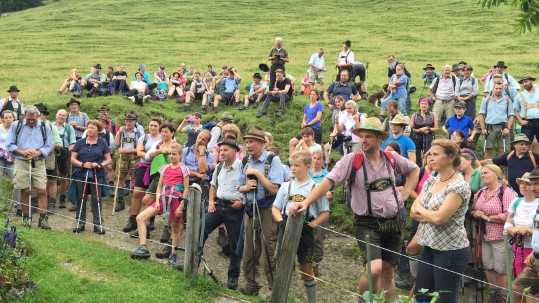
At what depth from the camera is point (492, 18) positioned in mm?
56781

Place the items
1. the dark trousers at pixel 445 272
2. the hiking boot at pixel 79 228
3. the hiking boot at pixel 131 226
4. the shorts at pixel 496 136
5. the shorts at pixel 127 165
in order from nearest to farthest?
the dark trousers at pixel 445 272
the hiking boot at pixel 79 228
the hiking boot at pixel 131 226
the shorts at pixel 127 165
the shorts at pixel 496 136

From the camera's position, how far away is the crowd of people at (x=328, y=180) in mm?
7168

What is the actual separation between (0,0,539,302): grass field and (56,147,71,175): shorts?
14.1ft

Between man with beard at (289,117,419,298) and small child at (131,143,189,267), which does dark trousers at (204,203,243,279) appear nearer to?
small child at (131,143,189,267)

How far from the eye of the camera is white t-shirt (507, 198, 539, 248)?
899cm

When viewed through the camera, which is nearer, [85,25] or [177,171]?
[177,171]

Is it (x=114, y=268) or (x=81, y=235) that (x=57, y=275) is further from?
(x=81, y=235)

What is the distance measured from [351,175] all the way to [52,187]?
938 cm

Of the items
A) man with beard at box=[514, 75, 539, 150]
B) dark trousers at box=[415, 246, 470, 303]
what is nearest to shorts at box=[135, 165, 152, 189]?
dark trousers at box=[415, 246, 470, 303]

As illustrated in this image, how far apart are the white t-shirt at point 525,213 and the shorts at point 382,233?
2.49 m

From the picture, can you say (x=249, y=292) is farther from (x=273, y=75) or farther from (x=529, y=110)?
(x=273, y=75)

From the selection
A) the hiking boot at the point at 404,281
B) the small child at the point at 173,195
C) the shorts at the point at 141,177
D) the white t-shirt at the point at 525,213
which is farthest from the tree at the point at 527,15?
the shorts at the point at 141,177

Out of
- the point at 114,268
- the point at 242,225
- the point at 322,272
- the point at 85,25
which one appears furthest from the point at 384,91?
the point at 85,25

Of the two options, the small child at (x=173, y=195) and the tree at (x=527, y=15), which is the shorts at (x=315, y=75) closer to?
the small child at (x=173, y=195)
